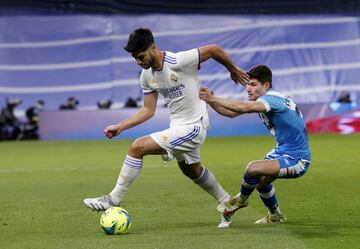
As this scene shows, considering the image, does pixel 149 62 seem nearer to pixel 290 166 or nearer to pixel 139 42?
pixel 139 42

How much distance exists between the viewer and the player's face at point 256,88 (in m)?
8.95

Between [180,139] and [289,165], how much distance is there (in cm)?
115

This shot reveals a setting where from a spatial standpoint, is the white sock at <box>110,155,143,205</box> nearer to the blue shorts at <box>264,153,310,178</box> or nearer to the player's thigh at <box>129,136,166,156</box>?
the player's thigh at <box>129,136,166,156</box>

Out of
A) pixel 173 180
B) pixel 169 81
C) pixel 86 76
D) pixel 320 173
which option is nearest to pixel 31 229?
pixel 169 81

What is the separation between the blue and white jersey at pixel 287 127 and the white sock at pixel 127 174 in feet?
4.68

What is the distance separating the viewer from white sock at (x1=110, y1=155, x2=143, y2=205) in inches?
352

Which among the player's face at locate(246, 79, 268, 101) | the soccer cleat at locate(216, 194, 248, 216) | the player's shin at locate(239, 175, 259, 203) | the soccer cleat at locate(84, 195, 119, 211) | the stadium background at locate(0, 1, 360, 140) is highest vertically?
the player's face at locate(246, 79, 268, 101)

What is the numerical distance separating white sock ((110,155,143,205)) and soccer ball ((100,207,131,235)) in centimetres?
44

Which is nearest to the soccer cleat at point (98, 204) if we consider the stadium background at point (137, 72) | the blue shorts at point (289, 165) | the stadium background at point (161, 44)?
the blue shorts at point (289, 165)

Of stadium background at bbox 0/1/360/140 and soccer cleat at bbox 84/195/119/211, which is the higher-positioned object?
soccer cleat at bbox 84/195/119/211

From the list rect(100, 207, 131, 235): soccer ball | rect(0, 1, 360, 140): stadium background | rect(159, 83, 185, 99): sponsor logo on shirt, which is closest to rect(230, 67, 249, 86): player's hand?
rect(159, 83, 185, 99): sponsor logo on shirt

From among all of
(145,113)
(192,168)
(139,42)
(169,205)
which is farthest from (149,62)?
(169,205)

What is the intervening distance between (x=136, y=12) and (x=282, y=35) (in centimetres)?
498

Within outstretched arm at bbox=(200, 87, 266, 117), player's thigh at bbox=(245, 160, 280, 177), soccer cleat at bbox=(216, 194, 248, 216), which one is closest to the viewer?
outstretched arm at bbox=(200, 87, 266, 117)
